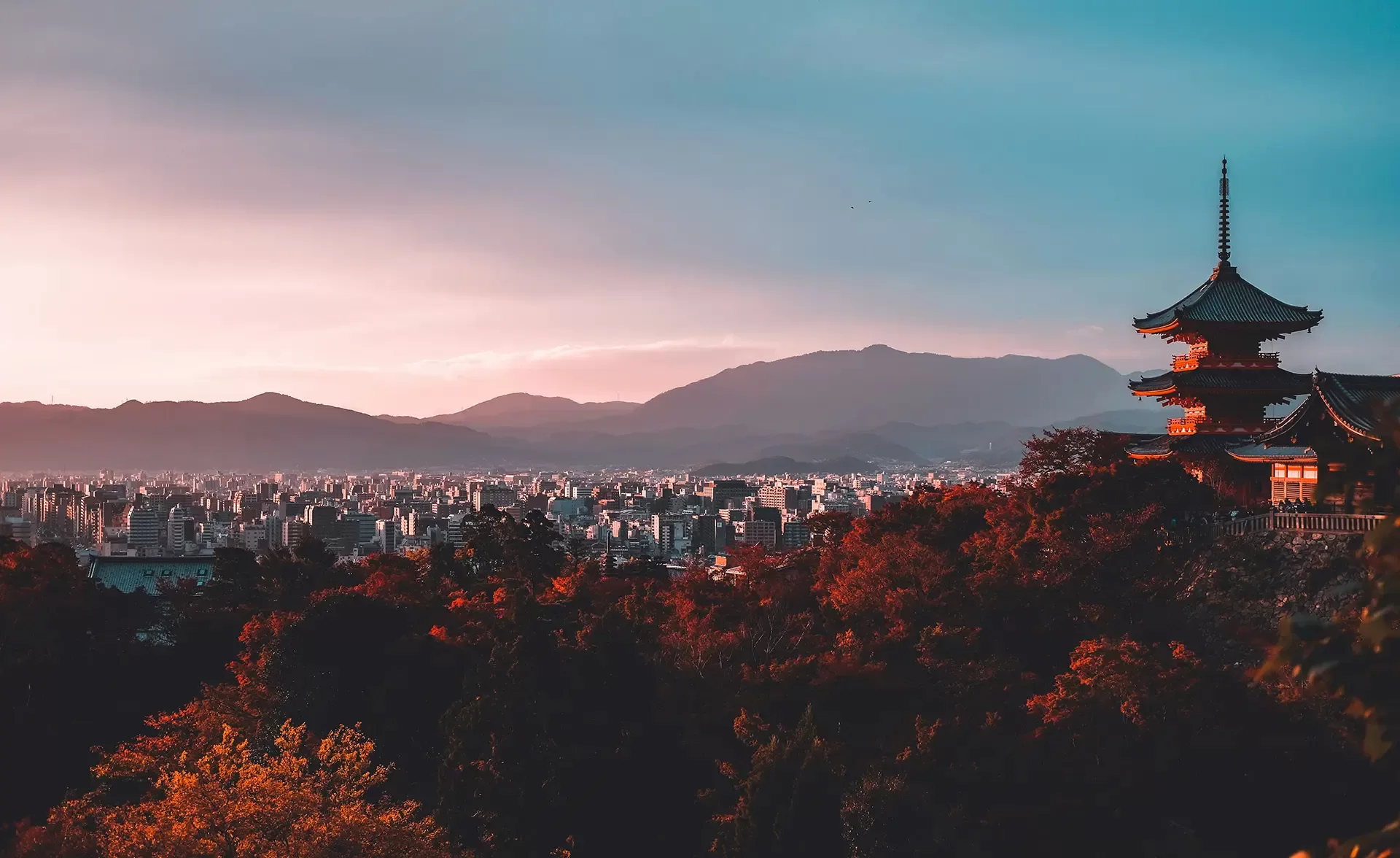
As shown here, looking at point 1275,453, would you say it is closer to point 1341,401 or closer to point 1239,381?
point 1341,401

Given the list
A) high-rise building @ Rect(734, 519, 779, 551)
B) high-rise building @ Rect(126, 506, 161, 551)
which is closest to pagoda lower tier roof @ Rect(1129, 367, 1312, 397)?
high-rise building @ Rect(734, 519, 779, 551)

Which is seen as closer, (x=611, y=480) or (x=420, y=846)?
(x=420, y=846)

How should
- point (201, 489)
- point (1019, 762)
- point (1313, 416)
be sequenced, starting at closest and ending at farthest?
point (1019, 762)
point (1313, 416)
point (201, 489)

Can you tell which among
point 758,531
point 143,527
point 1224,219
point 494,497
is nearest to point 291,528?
point 143,527

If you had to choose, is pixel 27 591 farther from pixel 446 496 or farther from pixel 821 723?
pixel 446 496

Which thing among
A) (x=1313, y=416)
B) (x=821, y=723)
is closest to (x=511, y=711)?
(x=821, y=723)

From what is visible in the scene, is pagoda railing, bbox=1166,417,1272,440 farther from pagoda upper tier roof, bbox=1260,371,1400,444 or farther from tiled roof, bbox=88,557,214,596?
tiled roof, bbox=88,557,214,596
